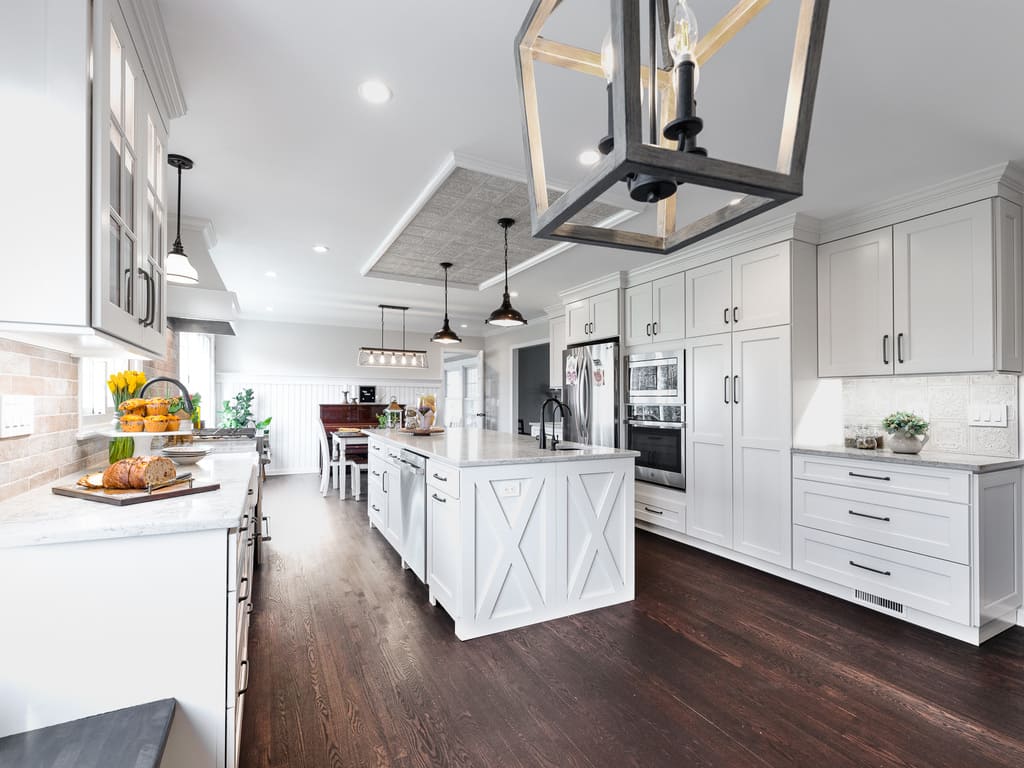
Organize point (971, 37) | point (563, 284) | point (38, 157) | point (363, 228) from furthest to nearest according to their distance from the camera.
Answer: point (563, 284) → point (363, 228) → point (971, 37) → point (38, 157)

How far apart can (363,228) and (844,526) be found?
11.9 ft

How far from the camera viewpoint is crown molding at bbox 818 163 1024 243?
262cm

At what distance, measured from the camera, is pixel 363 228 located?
3.64 m

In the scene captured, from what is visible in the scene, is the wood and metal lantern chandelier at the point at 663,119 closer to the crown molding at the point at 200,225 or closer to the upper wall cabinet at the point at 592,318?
the crown molding at the point at 200,225

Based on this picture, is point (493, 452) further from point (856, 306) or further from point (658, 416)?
point (856, 306)

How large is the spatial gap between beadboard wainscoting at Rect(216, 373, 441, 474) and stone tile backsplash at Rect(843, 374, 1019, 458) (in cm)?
694

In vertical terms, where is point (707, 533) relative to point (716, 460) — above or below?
below

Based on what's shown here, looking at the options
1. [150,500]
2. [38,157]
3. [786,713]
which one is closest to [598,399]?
[786,713]

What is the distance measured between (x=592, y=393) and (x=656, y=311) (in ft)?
3.16

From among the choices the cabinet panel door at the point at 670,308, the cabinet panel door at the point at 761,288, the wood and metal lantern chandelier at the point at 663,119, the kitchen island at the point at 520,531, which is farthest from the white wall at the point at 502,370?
the wood and metal lantern chandelier at the point at 663,119

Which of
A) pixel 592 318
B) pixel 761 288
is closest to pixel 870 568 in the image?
pixel 761 288

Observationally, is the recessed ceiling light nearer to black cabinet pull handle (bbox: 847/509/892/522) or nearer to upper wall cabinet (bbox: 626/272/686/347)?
upper wall cabinet (bbox: 626/272/686/347)

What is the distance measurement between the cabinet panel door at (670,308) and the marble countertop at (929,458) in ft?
4.32

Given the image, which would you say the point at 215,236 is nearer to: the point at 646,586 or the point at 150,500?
the point at 150,500
